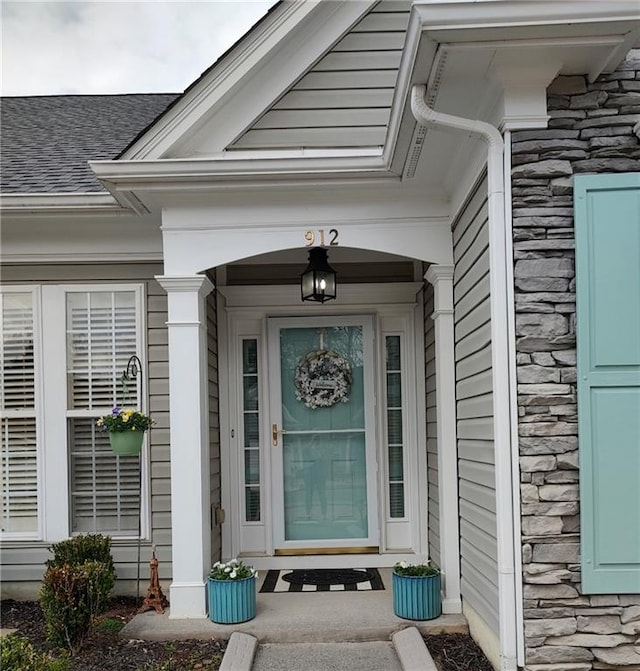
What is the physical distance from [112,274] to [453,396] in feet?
7.85

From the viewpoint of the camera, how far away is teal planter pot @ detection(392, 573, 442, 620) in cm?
369

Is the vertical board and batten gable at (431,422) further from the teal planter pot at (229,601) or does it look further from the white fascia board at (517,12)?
the white fascia board at (517,12)

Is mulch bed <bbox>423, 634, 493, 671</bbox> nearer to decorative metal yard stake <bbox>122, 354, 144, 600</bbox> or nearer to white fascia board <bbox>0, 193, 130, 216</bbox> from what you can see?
decorative metal yard stake <bbox>122, 354, 144, 600</bbox>

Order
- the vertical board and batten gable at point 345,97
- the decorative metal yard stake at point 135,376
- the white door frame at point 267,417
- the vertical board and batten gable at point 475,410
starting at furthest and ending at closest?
1. the white door frame at point 267,417
2. the decorative metal yard stake at point 135,376
3. the vertical board and batten gable at point 345,97
4. the vertical board and batten gable at point 475,410

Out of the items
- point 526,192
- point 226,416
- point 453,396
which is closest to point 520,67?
point 526,192

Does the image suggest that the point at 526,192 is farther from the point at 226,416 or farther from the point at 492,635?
the point at 226,416

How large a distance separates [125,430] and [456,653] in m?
2.21

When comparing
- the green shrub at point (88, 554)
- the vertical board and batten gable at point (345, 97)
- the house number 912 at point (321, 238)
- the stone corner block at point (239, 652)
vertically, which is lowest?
the stone corner block at point (239, 652)

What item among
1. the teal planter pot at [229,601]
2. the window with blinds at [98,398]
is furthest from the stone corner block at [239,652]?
the window with blinds at [98,398]

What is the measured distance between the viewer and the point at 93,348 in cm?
457

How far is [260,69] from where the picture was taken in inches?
163

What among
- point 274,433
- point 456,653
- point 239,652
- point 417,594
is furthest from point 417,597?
point 274,433

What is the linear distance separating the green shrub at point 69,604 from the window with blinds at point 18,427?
1181 millimetres

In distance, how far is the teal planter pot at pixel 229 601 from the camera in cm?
371
